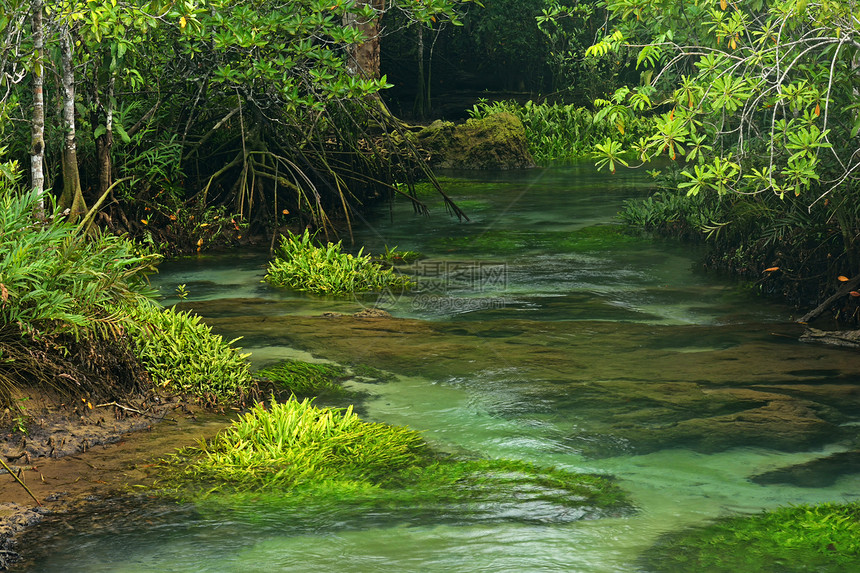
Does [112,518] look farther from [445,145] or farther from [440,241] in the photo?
[445,145]

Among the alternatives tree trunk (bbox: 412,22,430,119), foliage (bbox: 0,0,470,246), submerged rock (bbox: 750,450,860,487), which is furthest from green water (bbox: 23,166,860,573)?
tree trunk (bbox: 412,22,430,119)

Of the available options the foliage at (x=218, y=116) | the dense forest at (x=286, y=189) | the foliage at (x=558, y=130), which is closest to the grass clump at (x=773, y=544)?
the dense forest at (x=286, y=189)

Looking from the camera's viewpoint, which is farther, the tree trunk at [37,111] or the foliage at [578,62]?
the foliage at [578,62]

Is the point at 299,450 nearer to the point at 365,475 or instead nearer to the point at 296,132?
the point at 365,475

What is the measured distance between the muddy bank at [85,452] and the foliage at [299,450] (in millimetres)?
265

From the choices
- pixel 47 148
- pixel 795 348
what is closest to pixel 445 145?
pixel 47 148

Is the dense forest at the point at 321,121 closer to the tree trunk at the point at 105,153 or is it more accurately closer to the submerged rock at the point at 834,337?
the tree trunk at the point at 105,153

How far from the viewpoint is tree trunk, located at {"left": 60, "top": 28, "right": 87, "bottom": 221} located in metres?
8.37

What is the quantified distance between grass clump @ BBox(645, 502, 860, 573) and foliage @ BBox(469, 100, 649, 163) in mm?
16956

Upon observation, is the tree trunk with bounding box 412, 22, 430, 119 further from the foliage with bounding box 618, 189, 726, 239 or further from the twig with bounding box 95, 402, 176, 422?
the twig with bounding box 95, 402, 176, 422

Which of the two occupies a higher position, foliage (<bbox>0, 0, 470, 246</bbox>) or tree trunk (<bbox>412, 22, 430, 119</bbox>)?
tree trunk (<bbox>412, 22, 430, 119</bbox>)

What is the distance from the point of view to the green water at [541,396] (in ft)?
13.7

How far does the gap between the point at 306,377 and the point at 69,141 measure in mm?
3817

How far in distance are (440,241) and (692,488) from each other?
24.4ft
